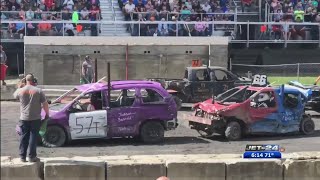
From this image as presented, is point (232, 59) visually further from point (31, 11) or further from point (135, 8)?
point (31, 11)

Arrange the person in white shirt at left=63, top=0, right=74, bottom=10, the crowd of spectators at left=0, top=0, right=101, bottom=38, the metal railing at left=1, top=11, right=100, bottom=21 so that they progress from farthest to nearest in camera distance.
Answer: the person in white shirt at left=63, top=0, right=74, bottom=10
the metal railing at left=1, top=11, right=100, bottom=21
the crowd of spectators at left=0, top=0, right=101, bottom=38

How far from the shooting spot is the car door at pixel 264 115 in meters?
15.3

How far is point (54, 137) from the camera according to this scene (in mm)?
13656

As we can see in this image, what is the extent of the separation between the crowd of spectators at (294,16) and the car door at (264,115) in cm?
1348

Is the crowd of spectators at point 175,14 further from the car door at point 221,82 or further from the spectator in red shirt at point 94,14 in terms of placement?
the car door at point 221,82

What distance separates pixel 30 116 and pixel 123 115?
4.82 metres

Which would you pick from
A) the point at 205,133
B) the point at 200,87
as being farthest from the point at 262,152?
the point at 200,87

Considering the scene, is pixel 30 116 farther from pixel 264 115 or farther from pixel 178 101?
pixel 178 101

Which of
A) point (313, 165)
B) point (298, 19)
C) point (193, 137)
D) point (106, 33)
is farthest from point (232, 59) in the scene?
point (313, 165)

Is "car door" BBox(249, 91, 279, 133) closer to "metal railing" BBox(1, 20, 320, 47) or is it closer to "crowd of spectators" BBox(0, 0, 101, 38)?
"metal railing" BBox(1, 20, 320, 47)

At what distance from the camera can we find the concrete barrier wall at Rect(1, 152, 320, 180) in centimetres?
872

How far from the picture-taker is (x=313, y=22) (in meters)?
29.1

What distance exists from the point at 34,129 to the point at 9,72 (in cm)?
1655

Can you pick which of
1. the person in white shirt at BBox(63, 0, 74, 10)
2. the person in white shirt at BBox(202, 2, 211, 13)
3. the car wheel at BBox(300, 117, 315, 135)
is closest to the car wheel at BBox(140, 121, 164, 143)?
the car wheel at BBox(300, 117, 315, 135)
